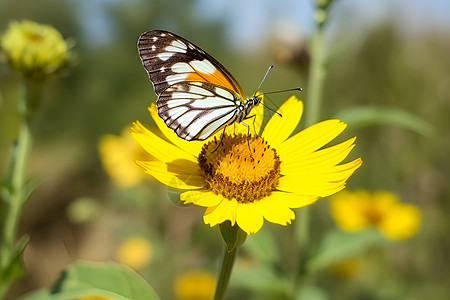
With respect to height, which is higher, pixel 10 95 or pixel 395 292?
pixel 10 95

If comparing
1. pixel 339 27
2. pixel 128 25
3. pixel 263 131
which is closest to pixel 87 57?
pixel 128 25

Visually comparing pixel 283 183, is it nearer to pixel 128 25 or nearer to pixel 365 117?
pixel 365 117

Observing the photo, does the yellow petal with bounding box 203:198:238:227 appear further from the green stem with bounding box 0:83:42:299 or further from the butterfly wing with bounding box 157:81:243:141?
the green stem with bounding box 0:83:42:299

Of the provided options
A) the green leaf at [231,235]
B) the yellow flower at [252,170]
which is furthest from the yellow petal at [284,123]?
the green leaf at [231,235]

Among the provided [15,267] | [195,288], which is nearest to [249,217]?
[15,267]

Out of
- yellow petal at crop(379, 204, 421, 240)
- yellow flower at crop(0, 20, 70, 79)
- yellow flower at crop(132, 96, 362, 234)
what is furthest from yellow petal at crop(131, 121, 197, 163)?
yellow petal at crop(379, 204, 421, 240)

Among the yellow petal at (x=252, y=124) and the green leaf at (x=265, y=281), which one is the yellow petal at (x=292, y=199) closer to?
the yellow petal at (x=252, y=124)

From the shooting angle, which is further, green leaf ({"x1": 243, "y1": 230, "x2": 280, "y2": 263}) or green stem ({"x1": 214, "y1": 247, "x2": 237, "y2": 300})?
green leaf ({"x1": 243, "y1": 230, "x2": 280, "y2": 263})

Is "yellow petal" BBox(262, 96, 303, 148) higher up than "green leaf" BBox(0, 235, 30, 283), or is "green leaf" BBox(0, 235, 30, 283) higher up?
"yellow petal" BBox(262, 96, 303, 148)
